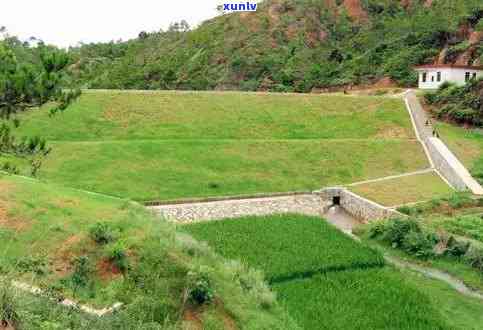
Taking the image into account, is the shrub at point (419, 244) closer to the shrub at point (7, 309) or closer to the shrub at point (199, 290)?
the shrub at point (199, 290)

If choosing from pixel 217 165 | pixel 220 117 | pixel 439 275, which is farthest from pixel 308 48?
pixel 439 275

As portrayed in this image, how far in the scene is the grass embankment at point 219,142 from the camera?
2731 centimetres

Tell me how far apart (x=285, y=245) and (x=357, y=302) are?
4.30 m

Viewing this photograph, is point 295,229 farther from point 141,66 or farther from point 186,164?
point 141,66

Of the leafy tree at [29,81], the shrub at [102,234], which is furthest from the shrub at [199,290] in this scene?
the leafy tree at [29,81]

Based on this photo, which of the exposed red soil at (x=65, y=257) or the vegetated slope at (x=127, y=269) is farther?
the exposed red soil at (x=65, y=257)

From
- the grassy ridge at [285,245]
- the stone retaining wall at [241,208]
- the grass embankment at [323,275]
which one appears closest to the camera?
the grass embankment at [323,275]

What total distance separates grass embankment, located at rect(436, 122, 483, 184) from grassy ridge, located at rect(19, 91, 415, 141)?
2.23 metres

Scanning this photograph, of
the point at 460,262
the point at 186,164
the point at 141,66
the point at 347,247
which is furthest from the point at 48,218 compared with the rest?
the point at 141,66

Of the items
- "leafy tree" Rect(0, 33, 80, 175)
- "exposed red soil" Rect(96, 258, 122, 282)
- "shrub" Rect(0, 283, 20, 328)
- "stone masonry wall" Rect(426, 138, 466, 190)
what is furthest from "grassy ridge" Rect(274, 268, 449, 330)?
"stone masonry wall" Rect(426, 138, 466, 190)

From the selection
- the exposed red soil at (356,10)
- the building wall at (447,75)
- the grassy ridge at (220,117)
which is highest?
the exposed red soil at (356,10)

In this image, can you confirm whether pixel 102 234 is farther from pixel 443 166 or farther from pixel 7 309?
pixel 443 166

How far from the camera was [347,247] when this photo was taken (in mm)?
18734

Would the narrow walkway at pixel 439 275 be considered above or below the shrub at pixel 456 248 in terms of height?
below
